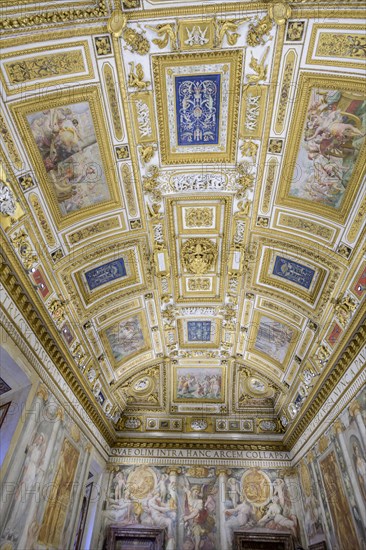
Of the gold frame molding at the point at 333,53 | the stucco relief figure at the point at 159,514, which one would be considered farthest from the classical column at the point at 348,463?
the gold frame molding at the point at 333,53

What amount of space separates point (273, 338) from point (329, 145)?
835 centimetres

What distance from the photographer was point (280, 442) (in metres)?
16.5

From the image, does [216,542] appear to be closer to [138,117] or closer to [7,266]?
[7,266]

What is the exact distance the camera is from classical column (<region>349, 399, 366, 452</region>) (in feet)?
29.9

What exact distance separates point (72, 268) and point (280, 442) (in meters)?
12.8

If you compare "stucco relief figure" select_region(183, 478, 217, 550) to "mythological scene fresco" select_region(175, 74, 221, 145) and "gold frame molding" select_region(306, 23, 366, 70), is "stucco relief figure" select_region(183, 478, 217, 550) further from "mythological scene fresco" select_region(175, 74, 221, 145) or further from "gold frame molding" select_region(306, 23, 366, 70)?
"gold frame molding" select_region(306, 23, 366, 70)

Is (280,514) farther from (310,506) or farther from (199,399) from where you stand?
(199,399)

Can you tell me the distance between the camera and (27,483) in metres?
8.75

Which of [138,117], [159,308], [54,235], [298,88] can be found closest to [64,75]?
[138,117]

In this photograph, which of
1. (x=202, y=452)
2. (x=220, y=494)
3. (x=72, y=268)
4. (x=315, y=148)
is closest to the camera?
(x=315, y=148)

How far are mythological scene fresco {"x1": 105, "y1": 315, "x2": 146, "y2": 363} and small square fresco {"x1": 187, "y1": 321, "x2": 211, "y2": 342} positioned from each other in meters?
2.09

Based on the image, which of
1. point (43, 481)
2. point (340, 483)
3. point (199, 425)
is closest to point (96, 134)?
point (43, 481)

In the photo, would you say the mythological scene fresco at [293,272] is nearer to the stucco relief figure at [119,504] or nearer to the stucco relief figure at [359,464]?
the stucco relief figure at [359,464]

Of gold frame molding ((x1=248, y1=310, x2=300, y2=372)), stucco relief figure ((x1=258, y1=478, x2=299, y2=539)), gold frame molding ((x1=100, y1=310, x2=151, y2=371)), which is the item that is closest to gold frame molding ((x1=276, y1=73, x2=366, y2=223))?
gold frame molding ((x1=248, y1=310, x2=300, y2=372))
